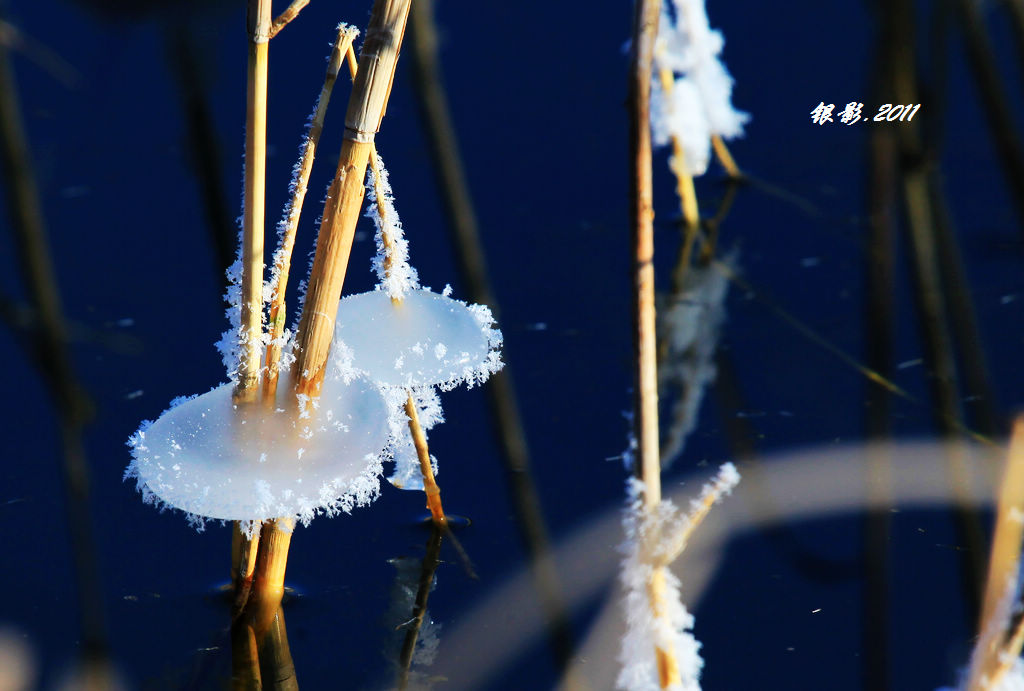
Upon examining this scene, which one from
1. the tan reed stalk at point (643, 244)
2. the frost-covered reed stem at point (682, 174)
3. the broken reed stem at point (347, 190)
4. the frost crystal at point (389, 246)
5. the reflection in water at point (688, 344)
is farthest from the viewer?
the frost-covered reed stem at point (682, 174)

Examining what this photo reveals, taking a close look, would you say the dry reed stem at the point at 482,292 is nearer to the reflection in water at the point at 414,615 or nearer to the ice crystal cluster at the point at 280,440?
the reflection in water at the point at 414,615

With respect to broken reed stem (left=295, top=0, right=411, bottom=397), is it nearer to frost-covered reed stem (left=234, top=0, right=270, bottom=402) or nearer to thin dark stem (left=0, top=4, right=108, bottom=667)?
frost-covered reed stem (left=234, top=0, right=270, bottom=402)

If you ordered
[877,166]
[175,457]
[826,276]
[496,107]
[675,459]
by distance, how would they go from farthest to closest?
[496,107]
[877,166]
[826,276]
[675,459]
[175,457]

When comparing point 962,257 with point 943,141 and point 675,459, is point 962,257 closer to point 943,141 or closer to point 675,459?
point 943,141

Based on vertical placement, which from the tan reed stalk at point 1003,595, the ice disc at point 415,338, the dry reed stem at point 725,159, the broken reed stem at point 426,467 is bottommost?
the tan reed stalk at point 1003,595

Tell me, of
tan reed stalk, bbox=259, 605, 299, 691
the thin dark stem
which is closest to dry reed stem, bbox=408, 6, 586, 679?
tan reed stalk, bbox=259, 605, 299, 691

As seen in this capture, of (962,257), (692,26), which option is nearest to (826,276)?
(962,257)

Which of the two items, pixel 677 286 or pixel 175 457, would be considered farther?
pixel 677 286

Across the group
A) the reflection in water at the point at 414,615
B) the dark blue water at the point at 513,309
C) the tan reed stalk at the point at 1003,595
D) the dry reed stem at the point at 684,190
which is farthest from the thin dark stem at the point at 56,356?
the dry reed stem at the point at 684,190
